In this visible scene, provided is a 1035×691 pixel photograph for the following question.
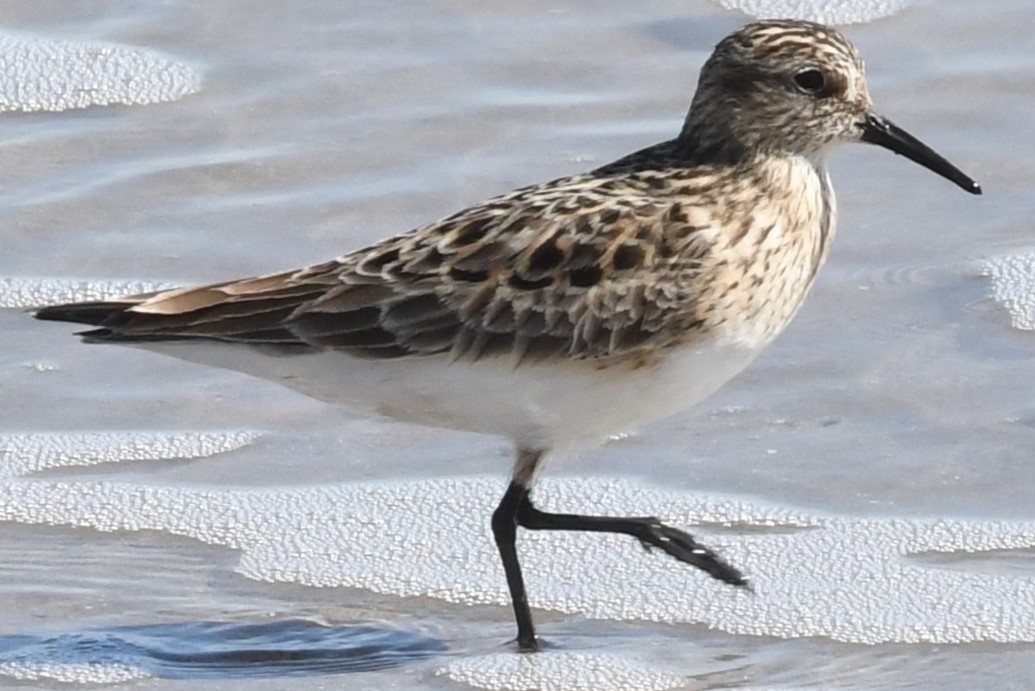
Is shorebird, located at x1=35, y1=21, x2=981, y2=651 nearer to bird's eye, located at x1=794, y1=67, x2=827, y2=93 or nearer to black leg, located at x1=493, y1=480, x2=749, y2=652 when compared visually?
black leg, located at x1=493, y1=480, x2=749, y2=652

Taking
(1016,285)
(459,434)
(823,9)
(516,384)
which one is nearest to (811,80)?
(516,384)

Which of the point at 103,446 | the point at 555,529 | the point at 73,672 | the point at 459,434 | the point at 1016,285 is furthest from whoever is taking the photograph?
the point at 1016,285

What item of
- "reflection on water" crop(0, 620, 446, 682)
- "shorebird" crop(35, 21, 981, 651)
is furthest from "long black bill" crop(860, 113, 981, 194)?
"reflection on water" crop(0, 620, 446, 682)

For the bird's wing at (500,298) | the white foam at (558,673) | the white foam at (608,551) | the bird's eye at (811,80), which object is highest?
the bird's eye at (811,80)

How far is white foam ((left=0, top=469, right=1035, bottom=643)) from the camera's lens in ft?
22.2

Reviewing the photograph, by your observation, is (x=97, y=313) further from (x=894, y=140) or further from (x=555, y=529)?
(x=894, y=140)

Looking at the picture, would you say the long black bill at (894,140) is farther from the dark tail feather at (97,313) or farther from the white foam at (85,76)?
the white foam at (85,76)

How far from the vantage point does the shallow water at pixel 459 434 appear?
6.70 m

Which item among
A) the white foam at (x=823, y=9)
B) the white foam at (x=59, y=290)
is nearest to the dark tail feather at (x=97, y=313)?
the white foam at (x=59, y=290)

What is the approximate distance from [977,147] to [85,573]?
4006mm

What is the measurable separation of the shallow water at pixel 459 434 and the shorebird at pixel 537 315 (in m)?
0.37

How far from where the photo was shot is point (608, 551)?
728cm

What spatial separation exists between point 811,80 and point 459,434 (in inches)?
67.0

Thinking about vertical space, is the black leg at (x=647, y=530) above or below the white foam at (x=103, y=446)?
below
